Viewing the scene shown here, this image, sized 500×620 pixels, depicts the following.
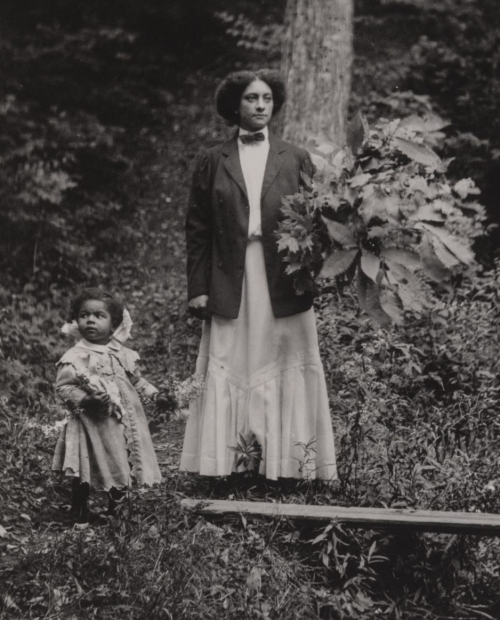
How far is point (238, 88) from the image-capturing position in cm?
479

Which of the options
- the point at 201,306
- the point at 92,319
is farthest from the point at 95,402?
the point at 201,306

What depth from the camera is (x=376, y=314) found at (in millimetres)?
4328

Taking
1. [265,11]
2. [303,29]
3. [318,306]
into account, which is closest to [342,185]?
[318,306]

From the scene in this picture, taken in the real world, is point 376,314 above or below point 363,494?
above

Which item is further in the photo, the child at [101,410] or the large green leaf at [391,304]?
the large green leaf at [391,304]

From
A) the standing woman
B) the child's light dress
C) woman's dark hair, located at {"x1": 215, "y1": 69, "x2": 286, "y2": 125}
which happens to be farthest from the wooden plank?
woman's dark hair, located at {"x1": 215, "y1": 69, "x2": 286, "y2": 125}

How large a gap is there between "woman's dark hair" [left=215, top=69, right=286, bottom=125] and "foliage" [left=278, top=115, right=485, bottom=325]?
0.64 metres

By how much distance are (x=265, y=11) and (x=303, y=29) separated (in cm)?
327

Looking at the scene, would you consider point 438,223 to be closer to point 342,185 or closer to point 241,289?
point 342,185

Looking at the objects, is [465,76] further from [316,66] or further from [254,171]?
[254,171]

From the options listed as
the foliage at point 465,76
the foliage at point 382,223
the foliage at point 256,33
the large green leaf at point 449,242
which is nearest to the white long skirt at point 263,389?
the foliage at point 382,223

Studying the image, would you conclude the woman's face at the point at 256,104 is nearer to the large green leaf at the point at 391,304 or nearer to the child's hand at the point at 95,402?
the large green leaf at the point at 391,304

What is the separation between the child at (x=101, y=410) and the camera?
13.7 ft

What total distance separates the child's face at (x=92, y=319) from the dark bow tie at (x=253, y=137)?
121 cm
